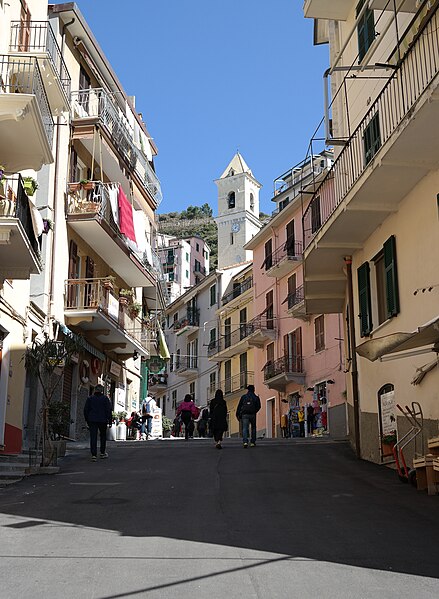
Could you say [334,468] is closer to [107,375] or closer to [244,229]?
[107,375]

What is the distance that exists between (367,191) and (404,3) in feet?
12.0

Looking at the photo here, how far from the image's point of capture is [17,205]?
17.3 meters

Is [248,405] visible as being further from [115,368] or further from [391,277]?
[115,368]

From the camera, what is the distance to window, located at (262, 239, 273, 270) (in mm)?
50659

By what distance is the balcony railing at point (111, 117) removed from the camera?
29.4m

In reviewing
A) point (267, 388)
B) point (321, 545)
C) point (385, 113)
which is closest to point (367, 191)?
point (385, 113)

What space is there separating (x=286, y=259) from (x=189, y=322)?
23.7 m

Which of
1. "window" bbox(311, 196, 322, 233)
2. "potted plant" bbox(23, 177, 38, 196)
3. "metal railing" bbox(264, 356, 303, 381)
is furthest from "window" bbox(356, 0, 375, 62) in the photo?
"metal railing" bbox(264, 356, 303, 381)

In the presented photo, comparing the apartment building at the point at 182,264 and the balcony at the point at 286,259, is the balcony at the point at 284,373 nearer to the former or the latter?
the balcony at the point at 286,259

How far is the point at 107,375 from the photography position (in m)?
32.5

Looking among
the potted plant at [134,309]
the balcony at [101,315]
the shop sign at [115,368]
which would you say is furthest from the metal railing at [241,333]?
the balcony at [101,315]

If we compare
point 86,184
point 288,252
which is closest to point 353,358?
point 86,184

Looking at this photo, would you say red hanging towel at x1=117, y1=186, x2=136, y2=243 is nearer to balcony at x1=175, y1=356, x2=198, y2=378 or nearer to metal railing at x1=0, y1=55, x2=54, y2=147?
metal railing at x1=0, y1=55, x2=54, y2=147

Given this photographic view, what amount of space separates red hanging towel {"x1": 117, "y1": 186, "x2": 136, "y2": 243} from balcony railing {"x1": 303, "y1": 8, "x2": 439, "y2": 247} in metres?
11.7
